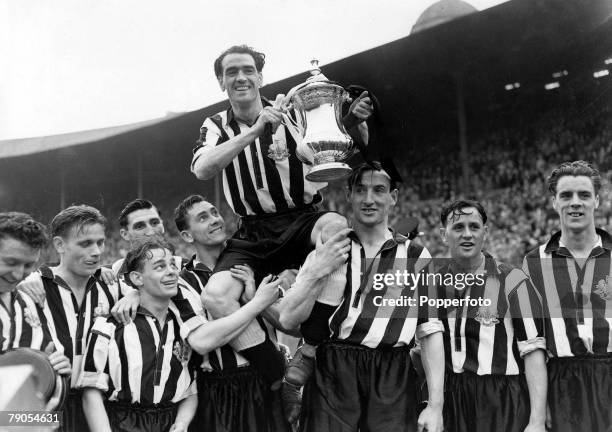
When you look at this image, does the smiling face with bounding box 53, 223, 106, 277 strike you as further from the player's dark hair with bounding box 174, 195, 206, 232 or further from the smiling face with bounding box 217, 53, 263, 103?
the smiling face with bounding box 217, 53, 263, 103

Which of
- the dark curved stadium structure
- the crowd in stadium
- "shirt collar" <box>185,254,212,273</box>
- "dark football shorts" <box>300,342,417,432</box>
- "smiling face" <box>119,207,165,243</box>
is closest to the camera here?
"dark football shorts" <box>300,342,417,432</box>

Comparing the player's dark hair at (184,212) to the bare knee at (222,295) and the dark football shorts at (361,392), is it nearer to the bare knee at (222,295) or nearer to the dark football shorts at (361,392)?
the bare knee at (222,295)

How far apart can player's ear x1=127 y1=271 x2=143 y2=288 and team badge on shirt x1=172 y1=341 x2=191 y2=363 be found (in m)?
0.28

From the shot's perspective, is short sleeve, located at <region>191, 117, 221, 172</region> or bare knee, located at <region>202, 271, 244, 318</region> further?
short sleeve, located at <region>191, 117, 221, 172</region>

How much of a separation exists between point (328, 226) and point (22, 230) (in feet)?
3.68

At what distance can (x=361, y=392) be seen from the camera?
7.20 feet

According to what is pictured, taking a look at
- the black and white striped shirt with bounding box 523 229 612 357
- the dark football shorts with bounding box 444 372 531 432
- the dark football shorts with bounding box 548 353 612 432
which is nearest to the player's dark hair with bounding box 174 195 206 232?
the dark football shorts with bounding box 444 372 531 432

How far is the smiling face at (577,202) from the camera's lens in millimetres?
2396

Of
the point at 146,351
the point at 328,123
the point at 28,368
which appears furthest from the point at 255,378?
the point at 328,123

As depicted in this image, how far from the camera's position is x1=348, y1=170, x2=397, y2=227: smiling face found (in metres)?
2.36

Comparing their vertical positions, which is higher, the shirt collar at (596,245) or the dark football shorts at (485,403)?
the shirt collar at (596,245)

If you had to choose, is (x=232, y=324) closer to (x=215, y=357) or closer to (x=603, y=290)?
(x=215, y=357)

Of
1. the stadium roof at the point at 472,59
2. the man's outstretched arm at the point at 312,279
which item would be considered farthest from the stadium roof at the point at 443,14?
the man's outstretched arm at the point at 312,279

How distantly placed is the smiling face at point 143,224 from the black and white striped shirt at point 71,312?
0.60m
